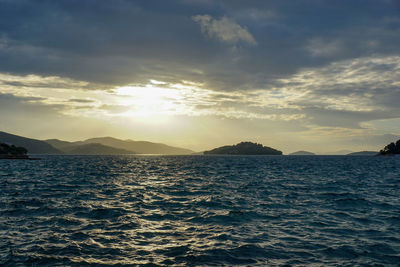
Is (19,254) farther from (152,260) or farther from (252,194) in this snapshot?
(252,194)

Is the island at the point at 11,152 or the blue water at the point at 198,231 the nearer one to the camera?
the blue water at the point at 198,231

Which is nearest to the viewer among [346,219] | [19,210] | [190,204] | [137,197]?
[346,219]

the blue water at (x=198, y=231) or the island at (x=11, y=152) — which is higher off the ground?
the blue water at (x=198, y=231)

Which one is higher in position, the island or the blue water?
the blue water

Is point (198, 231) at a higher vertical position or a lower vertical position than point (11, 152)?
higher

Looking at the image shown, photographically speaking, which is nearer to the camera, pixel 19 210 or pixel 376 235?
pixel 376 235

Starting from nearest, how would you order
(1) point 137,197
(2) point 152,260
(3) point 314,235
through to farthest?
(2) point 152,260 → (3) point 314,235 → (1) point 137,197

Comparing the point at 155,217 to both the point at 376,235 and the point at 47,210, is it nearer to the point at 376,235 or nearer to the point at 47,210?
the point at 47,210

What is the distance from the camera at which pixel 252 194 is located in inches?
1362

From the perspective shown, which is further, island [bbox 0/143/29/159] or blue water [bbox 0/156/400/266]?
island [bbox 0/143/29/159]

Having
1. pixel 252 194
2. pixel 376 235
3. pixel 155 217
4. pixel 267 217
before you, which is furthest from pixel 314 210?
pixel 155 217

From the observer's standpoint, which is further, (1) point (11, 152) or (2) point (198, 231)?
(1) point (11, 152)

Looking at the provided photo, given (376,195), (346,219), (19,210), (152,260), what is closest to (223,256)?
(152,260)

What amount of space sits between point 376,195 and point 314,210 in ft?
48.2
